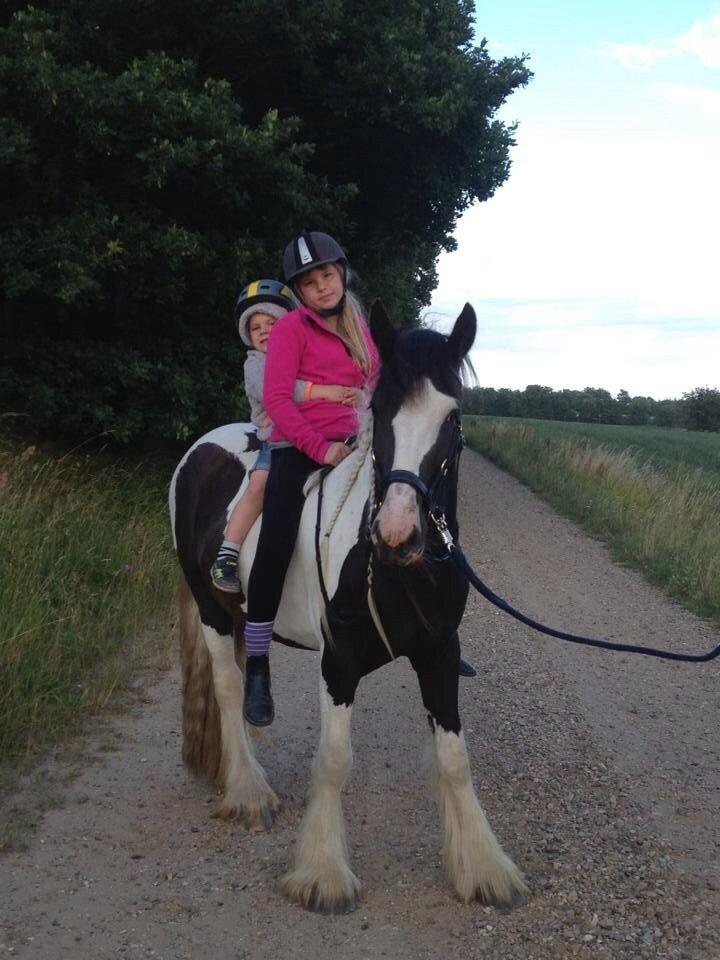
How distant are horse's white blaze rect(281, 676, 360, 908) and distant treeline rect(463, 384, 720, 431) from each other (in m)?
64.6

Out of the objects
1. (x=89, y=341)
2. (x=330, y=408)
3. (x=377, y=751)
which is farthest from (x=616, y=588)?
(x=330, y=408)

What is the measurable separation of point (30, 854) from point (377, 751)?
1.87 meters

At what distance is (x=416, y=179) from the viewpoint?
11.0m

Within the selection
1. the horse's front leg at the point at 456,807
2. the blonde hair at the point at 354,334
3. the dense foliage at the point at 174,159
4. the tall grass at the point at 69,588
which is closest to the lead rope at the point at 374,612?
the horse's front leg at the point at 456,807

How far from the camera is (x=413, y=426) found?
289 centimetres

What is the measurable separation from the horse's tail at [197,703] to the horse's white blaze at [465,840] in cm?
134

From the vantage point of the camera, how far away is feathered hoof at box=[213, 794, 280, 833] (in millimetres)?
4004

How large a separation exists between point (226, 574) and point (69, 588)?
2828mm

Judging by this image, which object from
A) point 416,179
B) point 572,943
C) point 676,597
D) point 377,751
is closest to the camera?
point 572,943

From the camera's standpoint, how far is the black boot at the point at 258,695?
148 inches

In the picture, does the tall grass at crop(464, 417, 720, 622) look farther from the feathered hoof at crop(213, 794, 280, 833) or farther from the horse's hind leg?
the feathered hoof at crop(213, 794, 280, 833)

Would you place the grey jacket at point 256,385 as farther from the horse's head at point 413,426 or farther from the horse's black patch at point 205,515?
the horse's head at point 413,426

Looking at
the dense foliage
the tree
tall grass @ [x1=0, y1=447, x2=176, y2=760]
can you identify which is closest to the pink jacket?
tall grass @ [x1=0, y1=447, x2=176, y2=760]

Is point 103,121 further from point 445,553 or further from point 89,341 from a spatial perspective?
point 445,553
